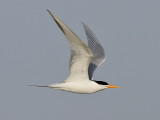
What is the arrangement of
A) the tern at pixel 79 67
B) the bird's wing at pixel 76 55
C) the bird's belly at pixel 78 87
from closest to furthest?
the bird's wing at pixel 76 55 → the tern at pixel 79 67 → the bird's belly at pixel 78 87

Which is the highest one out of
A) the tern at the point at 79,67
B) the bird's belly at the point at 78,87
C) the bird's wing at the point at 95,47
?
the bird's wing at the point at 95,47

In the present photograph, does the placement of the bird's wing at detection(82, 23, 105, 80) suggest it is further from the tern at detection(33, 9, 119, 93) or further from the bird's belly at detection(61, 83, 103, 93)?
the bird's belly at detection(61, 83, 103, 93)

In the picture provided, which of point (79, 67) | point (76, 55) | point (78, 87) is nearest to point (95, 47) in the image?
point (78, 87)

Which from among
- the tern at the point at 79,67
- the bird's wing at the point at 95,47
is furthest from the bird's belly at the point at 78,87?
the bird's wing at the point at 95,47

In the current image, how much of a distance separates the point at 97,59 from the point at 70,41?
A: 5143 millimetres

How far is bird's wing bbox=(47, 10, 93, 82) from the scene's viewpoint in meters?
13.5

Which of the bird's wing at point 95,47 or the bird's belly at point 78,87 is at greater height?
the bird's wing at point 95,47

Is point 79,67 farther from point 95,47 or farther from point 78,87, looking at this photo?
point 95,47

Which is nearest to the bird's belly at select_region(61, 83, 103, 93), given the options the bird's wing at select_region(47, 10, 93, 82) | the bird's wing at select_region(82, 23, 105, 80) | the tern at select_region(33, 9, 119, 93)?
the tern at select_region(33, 9, 119, 93)

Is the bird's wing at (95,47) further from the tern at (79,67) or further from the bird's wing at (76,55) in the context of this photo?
the bird's wing at (76,55)

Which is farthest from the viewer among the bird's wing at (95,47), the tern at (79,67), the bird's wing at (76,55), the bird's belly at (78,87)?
the bird's wing at (95,47)

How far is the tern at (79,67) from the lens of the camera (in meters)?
13.9

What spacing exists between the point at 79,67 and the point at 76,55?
1.04 meters

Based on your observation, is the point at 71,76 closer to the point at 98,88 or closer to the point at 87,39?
the point at 98,88
